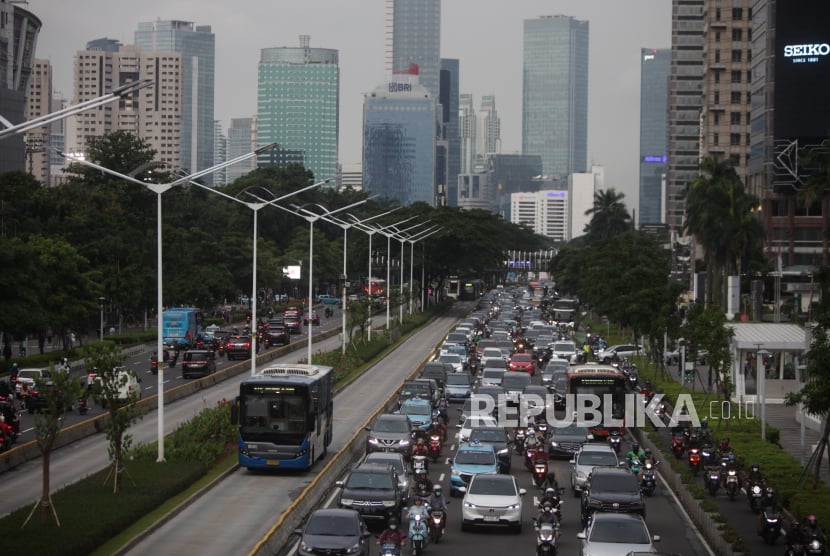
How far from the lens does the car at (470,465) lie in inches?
1251

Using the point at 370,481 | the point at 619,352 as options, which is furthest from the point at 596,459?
the point at 619,352

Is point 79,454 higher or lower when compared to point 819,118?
lower

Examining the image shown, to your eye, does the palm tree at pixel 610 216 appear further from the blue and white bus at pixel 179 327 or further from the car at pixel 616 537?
the car at pixel 616 537

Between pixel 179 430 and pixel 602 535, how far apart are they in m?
17.5

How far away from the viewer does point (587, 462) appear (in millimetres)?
32125

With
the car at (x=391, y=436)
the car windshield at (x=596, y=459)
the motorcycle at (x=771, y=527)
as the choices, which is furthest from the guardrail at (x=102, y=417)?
the motorcycle at (x=771, y=527)

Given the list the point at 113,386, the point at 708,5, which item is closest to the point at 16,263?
the point at 113,386

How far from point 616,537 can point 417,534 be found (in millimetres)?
3991

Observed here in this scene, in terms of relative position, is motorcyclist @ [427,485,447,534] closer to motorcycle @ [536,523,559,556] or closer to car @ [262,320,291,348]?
motorcycle @ [536,523,559,556]

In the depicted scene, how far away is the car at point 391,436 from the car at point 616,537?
13899 mm

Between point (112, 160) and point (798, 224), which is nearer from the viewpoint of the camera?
point (798, 224)

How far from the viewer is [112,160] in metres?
121

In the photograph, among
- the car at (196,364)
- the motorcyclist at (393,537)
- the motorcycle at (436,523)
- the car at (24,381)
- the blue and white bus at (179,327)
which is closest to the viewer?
the motorcyclist at (393,537)

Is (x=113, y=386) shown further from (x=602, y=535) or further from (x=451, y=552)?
(x=602, y=535)
